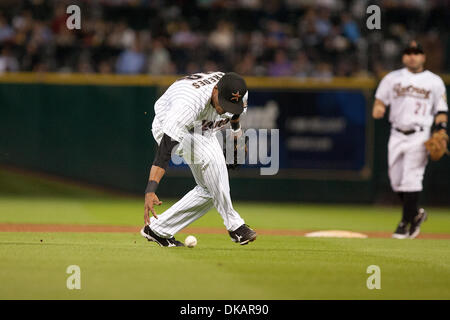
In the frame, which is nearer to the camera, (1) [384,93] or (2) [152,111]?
(1) [384,93]

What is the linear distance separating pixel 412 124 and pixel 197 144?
3680 millimetres

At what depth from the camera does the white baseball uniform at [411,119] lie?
31.1 ft

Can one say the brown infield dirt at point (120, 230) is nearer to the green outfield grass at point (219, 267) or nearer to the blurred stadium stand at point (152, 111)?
the green outfield grass at point (219, 267)

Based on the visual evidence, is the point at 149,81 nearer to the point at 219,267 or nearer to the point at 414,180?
the point at 414,180

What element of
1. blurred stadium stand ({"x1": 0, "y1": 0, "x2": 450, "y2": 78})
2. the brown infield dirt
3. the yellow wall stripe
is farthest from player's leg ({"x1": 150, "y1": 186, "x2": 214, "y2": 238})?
blurred stadium stand ({"x1": 0, "y1": 0, "x2": 450, "y2": 78})

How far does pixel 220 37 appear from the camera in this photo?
51.3 ft

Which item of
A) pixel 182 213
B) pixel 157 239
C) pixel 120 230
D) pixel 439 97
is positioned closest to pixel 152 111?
pixel 120 230

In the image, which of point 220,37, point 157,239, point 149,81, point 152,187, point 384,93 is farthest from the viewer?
point 220,37

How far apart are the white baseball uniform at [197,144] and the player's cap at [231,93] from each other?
0.14m

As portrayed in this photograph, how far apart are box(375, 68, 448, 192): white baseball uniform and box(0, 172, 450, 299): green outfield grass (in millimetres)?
1030

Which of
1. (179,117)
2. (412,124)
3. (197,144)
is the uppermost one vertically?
(179,117)

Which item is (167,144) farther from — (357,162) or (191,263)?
(357,162)

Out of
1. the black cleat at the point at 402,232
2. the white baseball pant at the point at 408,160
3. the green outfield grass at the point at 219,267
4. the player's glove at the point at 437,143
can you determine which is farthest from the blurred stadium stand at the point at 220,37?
the green outfield grass at the point at 219,267

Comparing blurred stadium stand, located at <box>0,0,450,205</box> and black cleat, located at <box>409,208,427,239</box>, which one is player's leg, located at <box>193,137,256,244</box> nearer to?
black cleat, located at <box>409,208,427,239</box>
